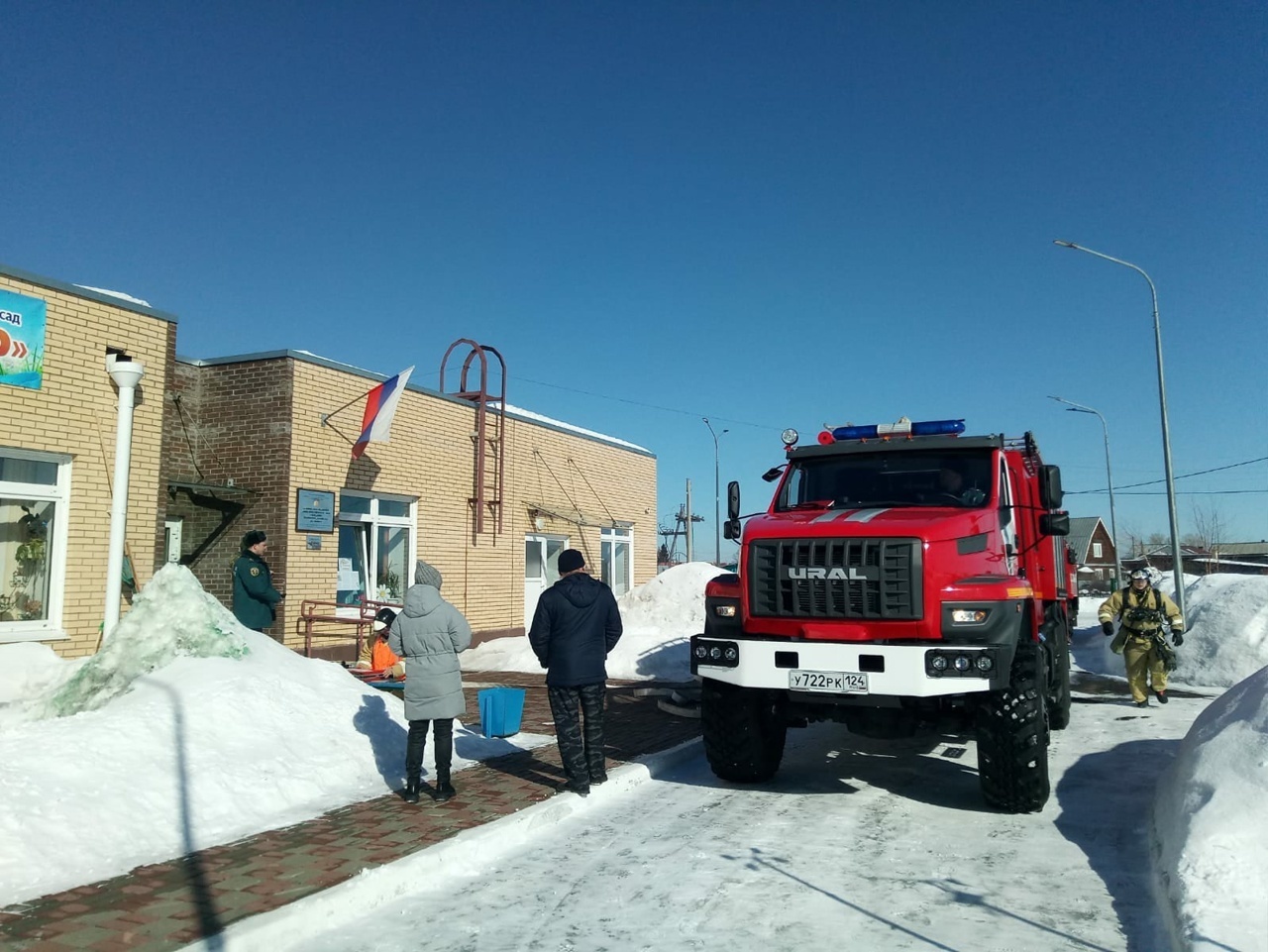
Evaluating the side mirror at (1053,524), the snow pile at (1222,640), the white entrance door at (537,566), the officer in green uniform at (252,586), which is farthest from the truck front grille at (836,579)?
the white entrance door at (537,566)

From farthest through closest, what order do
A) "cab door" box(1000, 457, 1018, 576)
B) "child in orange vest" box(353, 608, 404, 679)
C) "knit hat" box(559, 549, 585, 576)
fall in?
"child in orange vest" box(353, 608, 404, 679) → "cab door" box(1000, 457, 1018, 576) → "knit hat" box(559, 549, 585, 576)

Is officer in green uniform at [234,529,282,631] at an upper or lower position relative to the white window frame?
lower

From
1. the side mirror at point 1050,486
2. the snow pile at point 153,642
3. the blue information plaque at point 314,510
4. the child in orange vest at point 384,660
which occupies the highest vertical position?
the blue information plaque at point 314,510

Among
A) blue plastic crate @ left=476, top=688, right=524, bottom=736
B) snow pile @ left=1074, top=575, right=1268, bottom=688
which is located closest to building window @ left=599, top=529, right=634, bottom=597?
snow pile @ left=1074, top=575, right=1268, bottom=688

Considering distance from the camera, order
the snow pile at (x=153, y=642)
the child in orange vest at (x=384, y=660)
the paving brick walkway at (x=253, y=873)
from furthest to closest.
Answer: the child in orange vest at (x=384, y=660), the snow pile at (x=153, y=642), the paving brick walkway at (x=253, y=873)

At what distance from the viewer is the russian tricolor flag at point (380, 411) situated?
14.7 m

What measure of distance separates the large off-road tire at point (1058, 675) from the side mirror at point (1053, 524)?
4.60 ft

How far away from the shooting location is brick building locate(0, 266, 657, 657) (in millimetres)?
10719

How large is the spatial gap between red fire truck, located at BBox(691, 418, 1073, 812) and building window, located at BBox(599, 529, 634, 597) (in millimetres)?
15316

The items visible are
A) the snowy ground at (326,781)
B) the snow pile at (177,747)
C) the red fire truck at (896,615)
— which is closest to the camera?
the snowy ground at (326,781)

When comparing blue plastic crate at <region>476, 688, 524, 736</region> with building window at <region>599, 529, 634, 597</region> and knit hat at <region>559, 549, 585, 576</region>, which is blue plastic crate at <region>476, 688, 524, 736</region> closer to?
knit hat at <region>559, 549, 585, 576</region>

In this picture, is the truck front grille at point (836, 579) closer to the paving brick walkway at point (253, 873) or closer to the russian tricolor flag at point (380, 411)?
the paving brick walkway at point (253, 873)

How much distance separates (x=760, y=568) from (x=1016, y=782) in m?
2.32

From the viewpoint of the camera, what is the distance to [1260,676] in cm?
656
